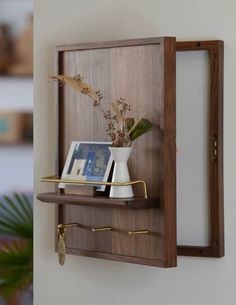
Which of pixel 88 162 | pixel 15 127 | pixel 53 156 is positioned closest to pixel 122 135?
pixel 88 162

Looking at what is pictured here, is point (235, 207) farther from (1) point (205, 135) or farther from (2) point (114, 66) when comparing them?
(2) point (114, 66)

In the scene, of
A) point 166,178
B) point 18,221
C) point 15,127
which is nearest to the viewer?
point 166,178

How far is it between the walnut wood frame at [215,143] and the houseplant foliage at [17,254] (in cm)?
100

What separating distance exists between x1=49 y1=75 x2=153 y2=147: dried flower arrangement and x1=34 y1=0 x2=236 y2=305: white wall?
167 millimetres

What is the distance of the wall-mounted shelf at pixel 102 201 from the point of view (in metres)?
1.88

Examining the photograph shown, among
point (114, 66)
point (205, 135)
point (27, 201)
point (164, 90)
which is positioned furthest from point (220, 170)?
point (27, 201)

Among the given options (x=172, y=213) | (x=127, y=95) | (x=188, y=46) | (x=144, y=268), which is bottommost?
(x=144, y=268)

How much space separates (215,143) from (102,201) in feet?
1.05

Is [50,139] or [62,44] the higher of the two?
[62,44]

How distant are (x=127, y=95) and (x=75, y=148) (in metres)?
0.21

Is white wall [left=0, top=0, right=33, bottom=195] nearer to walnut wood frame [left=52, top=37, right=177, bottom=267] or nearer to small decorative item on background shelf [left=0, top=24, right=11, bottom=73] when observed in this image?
small decorative item on background shelf [left=0, top=24, right=11, bottom=73]

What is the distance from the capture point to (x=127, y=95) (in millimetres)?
2004

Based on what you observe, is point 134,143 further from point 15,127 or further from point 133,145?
point 15,127

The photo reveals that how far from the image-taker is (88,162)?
80.2 inches
